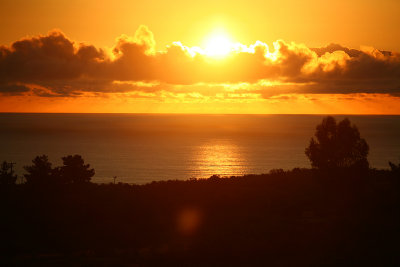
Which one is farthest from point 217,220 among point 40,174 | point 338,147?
point 40,174

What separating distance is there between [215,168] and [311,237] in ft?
357

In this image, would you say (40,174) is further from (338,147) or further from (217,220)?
(338,147)

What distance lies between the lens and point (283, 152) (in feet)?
569

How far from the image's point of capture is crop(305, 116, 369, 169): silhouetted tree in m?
45.3

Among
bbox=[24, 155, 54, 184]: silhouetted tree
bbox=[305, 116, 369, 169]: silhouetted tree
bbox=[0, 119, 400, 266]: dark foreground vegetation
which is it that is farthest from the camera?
bbox=[24, 155, 54, 184]: silhouetted tree

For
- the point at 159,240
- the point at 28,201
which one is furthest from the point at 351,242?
the point at 28,201

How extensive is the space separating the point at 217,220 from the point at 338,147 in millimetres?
18324

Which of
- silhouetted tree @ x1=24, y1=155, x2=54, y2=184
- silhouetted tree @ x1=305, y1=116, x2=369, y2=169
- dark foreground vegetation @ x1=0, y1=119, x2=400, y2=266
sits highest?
silhouetted tree @ x1=305, y1=116, x2=369, y2=169

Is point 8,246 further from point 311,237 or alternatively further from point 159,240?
point 311,237

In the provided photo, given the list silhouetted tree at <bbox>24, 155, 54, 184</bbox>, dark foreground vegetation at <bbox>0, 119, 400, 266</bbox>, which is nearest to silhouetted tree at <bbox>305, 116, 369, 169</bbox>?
dark foreground vegetation at <bbox>0, 119, 400, 266</bbox>

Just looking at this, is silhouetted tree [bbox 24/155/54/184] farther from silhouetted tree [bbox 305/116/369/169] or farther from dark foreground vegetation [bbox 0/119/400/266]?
silhouetted tree [bbox 305/116/369/169]

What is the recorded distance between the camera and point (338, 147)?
4584cm

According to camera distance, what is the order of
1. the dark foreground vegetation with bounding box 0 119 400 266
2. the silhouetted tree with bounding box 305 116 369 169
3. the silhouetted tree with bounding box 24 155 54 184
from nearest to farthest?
1. the dark foreground vegetation with bounding box 0 119 400 266
2. the silhouetted tree with bounding box 305 116 369 169
3. the silhouetted tree with bounding box 24 155 54 184

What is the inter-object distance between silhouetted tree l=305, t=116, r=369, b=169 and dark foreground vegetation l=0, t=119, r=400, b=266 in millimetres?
100
